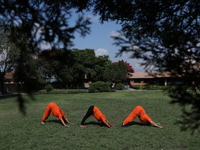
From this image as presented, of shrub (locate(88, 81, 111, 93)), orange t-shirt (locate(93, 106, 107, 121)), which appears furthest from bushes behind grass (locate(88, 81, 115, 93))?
orange t-shirt (locate(93, 106, 107, 121))

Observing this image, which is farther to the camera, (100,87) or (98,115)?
(100,87)

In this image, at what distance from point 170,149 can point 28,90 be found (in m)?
5.06

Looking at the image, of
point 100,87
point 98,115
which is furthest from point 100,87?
point 98,115

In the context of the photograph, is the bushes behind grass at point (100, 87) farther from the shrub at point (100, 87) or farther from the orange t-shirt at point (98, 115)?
the orange t-shirt at point (98, 115)

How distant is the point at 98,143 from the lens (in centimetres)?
620

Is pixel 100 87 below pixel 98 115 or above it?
above

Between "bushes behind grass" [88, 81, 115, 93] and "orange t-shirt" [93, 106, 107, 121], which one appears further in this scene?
"bushes behind grass" [88, 81, 115, 93]

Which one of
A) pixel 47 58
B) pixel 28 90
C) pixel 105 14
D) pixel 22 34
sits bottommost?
pixel 28 90

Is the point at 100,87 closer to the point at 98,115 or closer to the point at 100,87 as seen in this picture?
the point at 100,87

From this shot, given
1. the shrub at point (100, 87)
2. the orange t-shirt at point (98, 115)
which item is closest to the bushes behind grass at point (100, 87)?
the shrub at point (100, 87)

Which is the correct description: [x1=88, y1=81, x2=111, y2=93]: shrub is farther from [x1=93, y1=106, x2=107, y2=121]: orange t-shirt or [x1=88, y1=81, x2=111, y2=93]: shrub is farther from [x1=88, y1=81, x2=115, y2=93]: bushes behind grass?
[x1=93, y1=106, x2=107, y2=121]: orange t-shirt

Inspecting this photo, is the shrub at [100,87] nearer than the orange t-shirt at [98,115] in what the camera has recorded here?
No

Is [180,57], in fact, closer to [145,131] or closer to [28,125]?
[145,131]

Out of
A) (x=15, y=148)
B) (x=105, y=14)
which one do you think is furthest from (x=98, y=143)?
(x=105, y=14)
